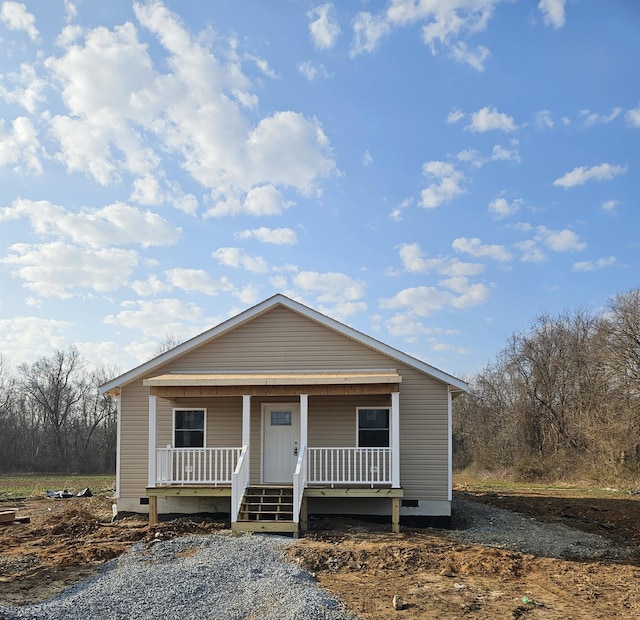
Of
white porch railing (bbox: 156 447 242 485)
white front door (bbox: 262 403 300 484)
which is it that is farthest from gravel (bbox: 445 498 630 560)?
white porch railing (bbox: 156 447 242 485)

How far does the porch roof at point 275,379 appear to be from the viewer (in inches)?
534

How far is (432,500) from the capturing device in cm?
1447

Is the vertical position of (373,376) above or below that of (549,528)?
above

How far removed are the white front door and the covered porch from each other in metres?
0.02

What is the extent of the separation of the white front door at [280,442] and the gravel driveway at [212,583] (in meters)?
3.13

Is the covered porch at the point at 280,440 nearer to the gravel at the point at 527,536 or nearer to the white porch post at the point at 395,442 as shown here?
the white porch post at the point at 395,442

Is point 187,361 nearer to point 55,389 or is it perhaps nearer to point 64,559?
point 64,559

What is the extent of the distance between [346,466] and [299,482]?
2423 millimetres

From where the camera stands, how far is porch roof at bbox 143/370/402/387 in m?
13.6

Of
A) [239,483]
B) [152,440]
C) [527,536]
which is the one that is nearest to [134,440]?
[152,440]

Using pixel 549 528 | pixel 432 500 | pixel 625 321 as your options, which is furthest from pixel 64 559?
pixel 625 321

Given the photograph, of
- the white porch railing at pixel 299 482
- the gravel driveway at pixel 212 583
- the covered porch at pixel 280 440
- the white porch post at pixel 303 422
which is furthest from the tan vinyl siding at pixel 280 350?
the gravel driveway at pixel 212 583

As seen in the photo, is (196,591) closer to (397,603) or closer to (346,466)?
(397,603)

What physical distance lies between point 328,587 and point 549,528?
305 inches
